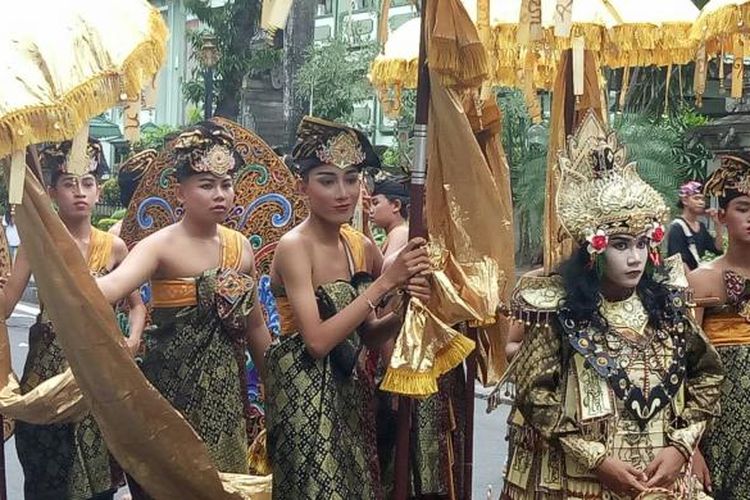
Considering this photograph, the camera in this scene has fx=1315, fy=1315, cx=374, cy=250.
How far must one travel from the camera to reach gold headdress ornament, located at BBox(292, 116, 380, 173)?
16.7 feet

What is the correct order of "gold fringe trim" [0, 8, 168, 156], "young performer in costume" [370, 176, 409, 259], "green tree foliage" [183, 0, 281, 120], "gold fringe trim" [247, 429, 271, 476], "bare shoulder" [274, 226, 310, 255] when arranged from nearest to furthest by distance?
1. "gold fringe trim" [0, 8, 168, 156]
2. "bare shoulder" [274, 226, 310, 255]
3. "gold fringe trim" [247, 429, 271, 476]
4. "young performer in costume" [370, 176, 409, 259]
5. "green tree foliage" [183, 0, 281, 120]

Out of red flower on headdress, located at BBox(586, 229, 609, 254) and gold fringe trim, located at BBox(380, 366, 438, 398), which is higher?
red flower on headdress, located at BBox(586, 229, 609, 254)

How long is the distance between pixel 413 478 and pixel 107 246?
1815 mm

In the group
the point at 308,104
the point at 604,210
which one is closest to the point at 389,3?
the point at 604,210

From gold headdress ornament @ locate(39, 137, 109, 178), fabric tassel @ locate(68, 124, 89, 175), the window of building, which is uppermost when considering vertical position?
the window of building

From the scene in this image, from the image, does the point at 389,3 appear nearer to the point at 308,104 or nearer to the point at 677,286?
the point at 677,286

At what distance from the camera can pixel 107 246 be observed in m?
6.22

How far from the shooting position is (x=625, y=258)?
4582 millimetres

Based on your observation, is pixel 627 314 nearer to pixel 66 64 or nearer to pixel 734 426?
pixel 734 426

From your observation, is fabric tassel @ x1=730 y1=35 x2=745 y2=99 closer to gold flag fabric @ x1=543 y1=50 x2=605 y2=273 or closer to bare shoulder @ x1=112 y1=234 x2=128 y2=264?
gold flag fabric @ x1=543 y1=50 x2=605 y2=273

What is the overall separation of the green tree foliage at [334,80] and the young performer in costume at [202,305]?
48.1ft

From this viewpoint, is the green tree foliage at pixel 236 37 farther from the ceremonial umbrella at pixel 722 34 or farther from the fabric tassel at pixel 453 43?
the fabric tassel at pixel 453 43

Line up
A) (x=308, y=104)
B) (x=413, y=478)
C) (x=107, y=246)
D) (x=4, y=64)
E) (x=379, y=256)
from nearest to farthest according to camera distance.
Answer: (x=4, y=64) → (x=379, y=256) → (x=413, y=478) → (x=107, y=246) → (x=308, y=104)

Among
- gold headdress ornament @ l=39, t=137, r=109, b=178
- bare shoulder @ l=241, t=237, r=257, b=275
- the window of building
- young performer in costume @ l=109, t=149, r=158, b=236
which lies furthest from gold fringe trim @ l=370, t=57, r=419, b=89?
the window of building
